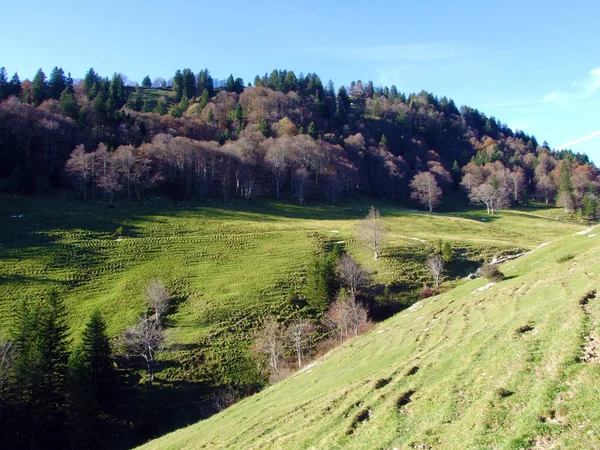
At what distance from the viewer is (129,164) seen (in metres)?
90.6

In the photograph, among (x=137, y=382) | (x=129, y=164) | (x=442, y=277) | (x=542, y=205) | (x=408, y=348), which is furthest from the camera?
(x=542, y=205)

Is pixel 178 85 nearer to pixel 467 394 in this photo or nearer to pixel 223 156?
pixel 223 156

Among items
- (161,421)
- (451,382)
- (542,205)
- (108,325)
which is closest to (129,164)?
(108,325)

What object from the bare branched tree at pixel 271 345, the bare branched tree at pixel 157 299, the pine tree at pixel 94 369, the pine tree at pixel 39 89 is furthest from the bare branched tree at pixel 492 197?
the pine tree at pixel 39 89

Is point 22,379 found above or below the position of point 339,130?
below

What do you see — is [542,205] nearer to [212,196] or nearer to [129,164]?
[212,196]

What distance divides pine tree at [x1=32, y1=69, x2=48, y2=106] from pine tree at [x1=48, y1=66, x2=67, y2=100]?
3.68 m

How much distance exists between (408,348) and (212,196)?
3464 inches

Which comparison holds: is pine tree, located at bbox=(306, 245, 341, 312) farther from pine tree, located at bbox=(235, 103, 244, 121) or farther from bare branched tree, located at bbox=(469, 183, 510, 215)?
pine tree, located at bbox=(235, 103, 244, 121)

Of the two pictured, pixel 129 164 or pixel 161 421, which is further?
pixel 129 164

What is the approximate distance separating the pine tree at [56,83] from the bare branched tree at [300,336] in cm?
14465

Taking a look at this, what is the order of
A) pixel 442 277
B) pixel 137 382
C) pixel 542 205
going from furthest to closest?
pixel 542 205, pixel 442 277, pixel 137 382

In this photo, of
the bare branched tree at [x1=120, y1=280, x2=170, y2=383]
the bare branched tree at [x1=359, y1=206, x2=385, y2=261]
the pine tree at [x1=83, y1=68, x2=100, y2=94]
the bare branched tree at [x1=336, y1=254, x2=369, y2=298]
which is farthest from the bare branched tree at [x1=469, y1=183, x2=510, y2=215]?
the pine tree at [x1=83, y1=68, x2=100, y2=94]

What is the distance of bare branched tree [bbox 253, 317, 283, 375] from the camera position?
43.0 meters
